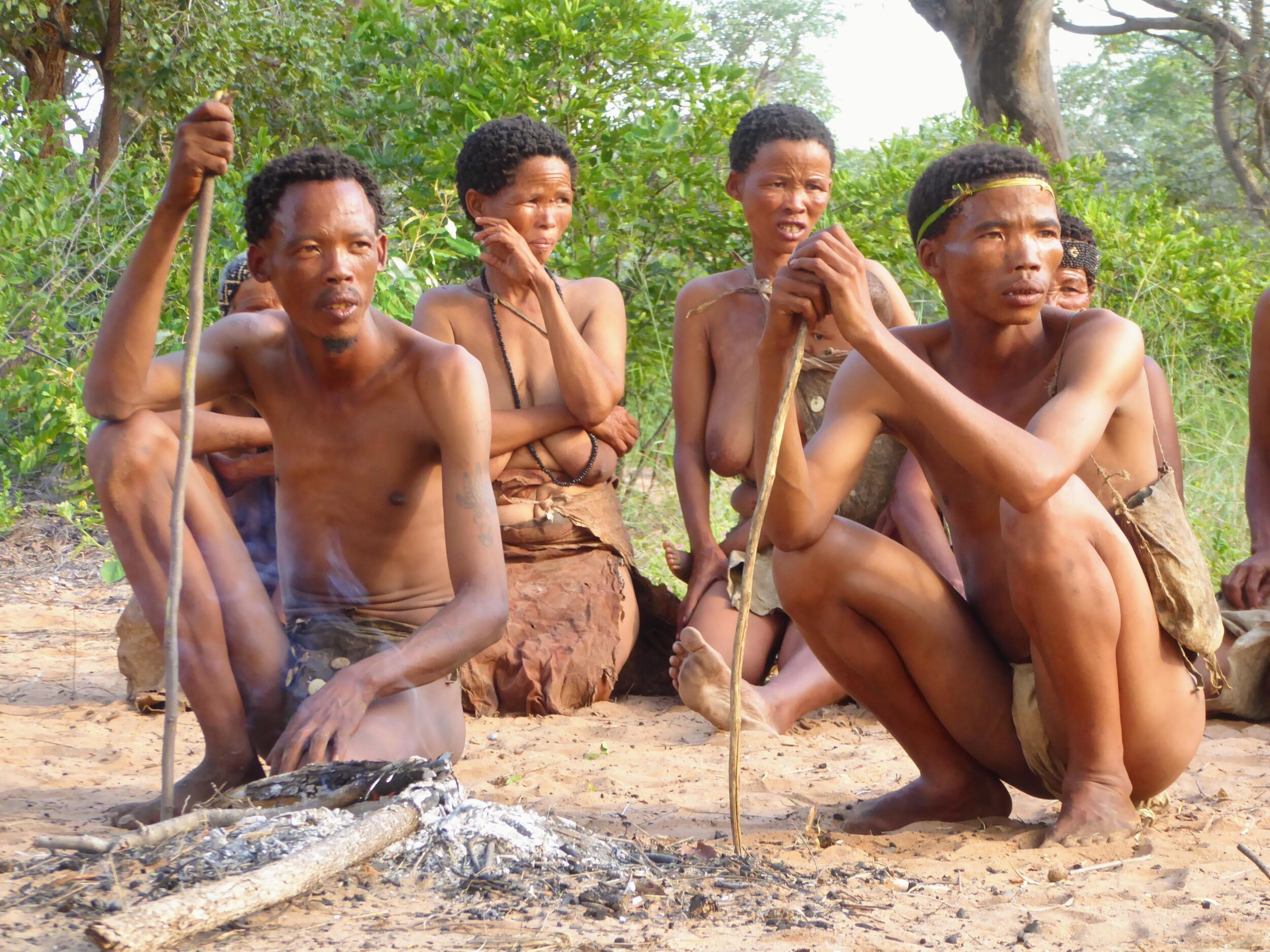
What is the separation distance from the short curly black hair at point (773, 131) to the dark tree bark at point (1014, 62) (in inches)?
218

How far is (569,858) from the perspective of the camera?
7.27 ft

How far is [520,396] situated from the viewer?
13.7 ft

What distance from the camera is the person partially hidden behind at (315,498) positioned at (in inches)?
104

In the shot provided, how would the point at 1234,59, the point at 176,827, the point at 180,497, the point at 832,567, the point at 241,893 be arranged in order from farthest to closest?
1. the point at 1234,59
2. the point at 832,567
3. the point at 180,497
4. the point at 176,827
5. the point at 241,893

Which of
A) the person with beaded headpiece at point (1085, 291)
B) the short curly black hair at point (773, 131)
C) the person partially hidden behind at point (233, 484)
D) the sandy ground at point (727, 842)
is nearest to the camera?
the sandy ground at point (727, 842)

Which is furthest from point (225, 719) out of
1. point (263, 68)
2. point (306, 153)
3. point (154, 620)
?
point (263, 68)

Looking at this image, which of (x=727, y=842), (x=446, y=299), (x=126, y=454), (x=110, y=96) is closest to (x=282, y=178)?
(x=126, y=454)

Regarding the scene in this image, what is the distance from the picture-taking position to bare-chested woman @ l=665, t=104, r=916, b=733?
4047 mm

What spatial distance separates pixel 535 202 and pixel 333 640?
6.00 feet

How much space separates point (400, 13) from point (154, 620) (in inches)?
171

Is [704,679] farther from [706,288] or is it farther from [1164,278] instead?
[1164,278]

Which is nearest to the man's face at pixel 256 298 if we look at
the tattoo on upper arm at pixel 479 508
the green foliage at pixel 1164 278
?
the tattoo on upper arm at pixel 479 508

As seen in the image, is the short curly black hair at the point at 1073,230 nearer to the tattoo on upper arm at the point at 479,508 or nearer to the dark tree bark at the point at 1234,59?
the tattoo on upper arm at the point at 479,508

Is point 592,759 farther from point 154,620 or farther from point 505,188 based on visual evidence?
point 505,188
